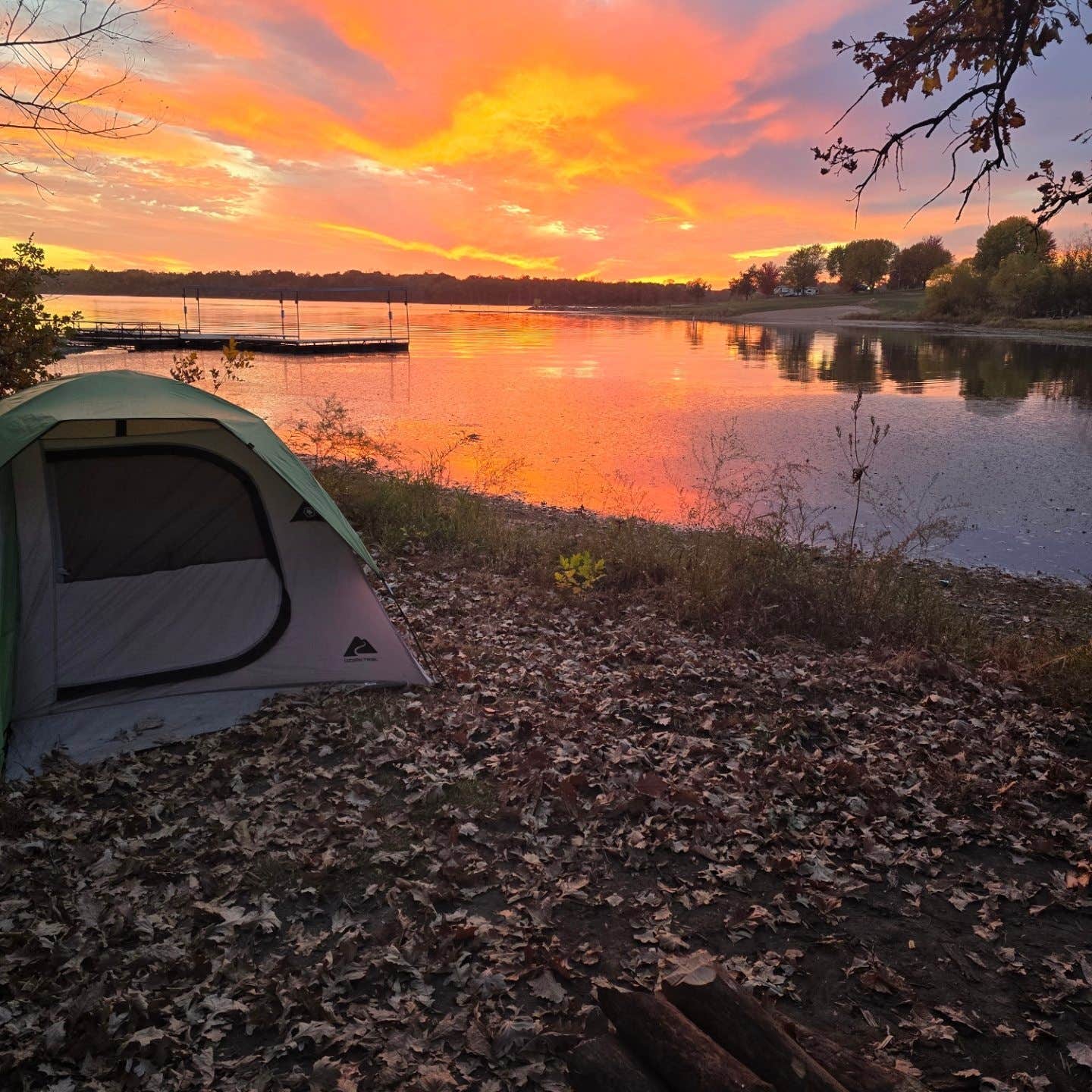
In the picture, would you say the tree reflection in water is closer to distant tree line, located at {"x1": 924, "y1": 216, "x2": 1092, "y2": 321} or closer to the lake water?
the lake water

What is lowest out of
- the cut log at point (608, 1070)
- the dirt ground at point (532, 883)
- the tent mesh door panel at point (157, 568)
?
the dirt ground at point (532, 883)

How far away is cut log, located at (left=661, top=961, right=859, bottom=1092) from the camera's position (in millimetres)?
2180

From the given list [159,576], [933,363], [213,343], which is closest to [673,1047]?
[159,576]

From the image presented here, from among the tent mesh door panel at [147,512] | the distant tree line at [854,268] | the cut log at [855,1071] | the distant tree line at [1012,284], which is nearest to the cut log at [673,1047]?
the cut log at [855,1071]

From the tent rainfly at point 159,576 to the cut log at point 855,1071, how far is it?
403 cm

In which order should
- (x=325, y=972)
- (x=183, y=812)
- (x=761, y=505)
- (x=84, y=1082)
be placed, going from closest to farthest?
1. (x=84, y=1082)
2. (x=325, y=972)
3. (x=183, y=812)
4. (x=761, y=505)

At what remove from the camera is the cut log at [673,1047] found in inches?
83.3

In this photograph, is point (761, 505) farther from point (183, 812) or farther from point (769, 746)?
point (183, 812)

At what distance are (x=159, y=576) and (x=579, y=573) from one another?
14.4 ft

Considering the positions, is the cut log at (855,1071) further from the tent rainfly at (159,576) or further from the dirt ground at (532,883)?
the tent rainfly at (159,576)

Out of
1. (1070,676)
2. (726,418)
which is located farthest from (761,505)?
(726,418)

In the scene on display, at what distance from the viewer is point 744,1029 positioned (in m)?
2.29

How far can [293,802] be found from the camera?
4535 millimetres

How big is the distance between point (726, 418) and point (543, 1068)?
954 inches
